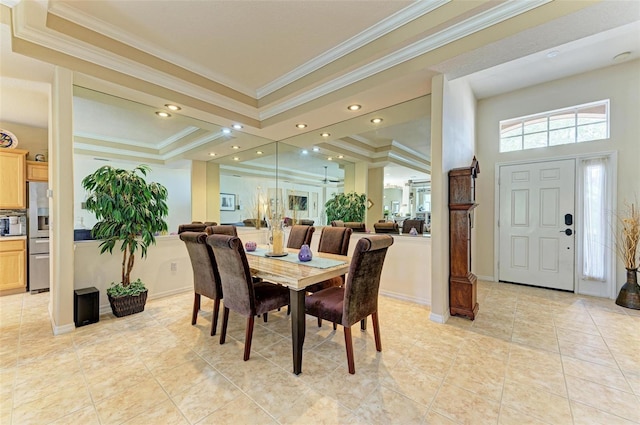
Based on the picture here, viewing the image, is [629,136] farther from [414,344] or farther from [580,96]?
[414,344]

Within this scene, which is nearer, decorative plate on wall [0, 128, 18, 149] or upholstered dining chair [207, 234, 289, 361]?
upholstered dining chair [207, 234, 289, 361]

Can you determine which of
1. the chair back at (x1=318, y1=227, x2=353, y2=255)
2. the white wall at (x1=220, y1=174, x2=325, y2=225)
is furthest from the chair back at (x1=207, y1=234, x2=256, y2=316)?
the white wall at (x1=220, y1=174, x2=325, y2=225)

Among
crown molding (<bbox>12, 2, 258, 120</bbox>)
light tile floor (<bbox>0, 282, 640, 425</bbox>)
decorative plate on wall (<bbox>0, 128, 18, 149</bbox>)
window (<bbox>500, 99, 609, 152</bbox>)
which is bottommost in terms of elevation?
light tile floor (<bbox>0, 282, 640, 425</bbox>)

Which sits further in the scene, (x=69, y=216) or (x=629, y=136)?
(x=629, y=136)

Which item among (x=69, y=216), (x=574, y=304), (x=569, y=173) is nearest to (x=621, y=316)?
(x=574, y=304)

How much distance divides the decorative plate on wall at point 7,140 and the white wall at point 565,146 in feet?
24.5

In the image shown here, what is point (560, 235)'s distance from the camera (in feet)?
13.0

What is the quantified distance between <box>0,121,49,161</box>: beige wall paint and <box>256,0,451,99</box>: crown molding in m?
3.79

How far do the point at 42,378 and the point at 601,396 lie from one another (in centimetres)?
390

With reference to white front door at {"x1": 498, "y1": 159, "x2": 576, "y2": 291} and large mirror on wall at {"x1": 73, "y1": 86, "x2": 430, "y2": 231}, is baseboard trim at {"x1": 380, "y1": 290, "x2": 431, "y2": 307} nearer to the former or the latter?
large mirror on wall at {"x1": 73, "y1": 86, "x2": 430, "y2": 231}

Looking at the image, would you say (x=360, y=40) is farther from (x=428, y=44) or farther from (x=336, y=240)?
(x=336, y=240)

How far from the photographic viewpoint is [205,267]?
2586mm

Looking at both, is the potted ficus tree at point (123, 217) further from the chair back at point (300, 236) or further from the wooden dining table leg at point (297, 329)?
the wooden dining table leg at point (297, 329)

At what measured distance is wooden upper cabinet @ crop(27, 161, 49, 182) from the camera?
3957 mm
